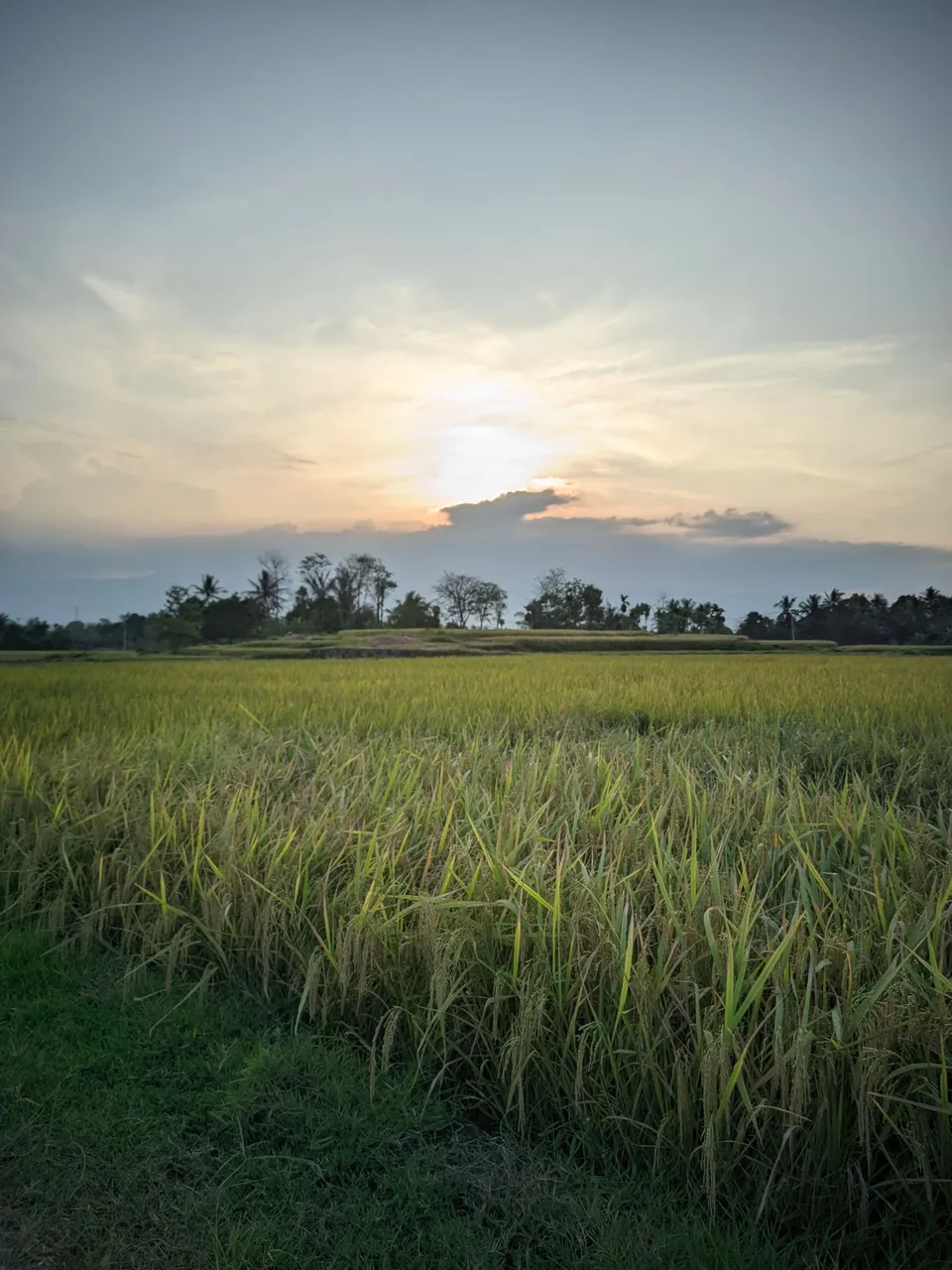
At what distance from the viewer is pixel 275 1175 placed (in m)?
1.58

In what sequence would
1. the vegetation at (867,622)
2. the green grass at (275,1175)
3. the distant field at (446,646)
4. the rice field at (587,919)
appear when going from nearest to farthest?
the green grass at (275,1175)
the rice field at (587,919)
the distant field at (446,646)
the vegetation at (867,622)

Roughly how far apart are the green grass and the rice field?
138 mm

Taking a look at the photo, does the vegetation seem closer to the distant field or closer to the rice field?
the distant field

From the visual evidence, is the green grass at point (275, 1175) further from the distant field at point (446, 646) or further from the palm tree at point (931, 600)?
the palm tree at point (931, 600)

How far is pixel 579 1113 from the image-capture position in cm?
172

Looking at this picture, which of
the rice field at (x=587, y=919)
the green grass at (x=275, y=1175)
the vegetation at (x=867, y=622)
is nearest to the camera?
the green grass at (x=275, y=1175)

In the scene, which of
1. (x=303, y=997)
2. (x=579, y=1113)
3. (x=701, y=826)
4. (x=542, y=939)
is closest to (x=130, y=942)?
(x=303, y=997)

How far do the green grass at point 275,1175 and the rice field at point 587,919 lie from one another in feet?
0.45

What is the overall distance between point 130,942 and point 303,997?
99 centimetres

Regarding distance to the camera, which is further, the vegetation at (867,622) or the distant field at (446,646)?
the vegetation at (867,622)

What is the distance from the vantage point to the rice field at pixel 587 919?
161 cm

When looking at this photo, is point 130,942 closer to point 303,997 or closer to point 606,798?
point 303,997

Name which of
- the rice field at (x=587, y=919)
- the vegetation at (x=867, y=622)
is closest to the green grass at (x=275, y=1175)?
the rice field at (x=587, y=919)

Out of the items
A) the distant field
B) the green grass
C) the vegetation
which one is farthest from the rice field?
the vegetation
